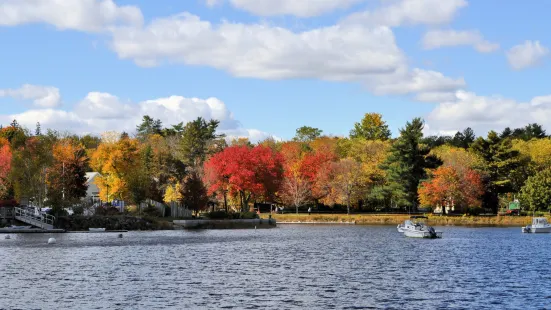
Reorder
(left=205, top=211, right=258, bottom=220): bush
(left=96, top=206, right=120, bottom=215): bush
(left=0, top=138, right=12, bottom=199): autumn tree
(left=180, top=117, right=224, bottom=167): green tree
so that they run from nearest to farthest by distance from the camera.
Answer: (left=96, top=206, right=120, bottom=215): bush → (left=0, top=138, right=12, bottom=199): autumn tree → (left=205, top=211, right=258, bottom=220): bush → (left=180, top=117, right=224, bottom=167): green tree

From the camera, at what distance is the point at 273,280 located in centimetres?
4759

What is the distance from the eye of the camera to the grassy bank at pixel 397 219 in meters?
123

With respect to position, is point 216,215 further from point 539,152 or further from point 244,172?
point 539,152

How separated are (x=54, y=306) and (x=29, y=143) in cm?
6263

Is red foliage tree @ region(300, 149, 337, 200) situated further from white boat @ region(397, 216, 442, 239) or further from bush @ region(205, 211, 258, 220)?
white boat @ region(397, 216, 442, 239)

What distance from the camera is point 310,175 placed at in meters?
140

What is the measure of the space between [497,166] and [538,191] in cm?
1213

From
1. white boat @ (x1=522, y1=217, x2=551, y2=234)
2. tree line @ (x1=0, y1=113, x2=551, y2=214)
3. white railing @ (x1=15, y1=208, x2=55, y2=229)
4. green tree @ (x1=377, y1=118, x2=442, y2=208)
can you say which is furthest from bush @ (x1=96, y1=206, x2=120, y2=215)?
white boat @ (x1=522, y1=217, x2=551, y2=234)

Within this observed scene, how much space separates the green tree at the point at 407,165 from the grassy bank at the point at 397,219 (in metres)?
4.52

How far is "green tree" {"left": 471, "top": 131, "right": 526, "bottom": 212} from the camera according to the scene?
132 m

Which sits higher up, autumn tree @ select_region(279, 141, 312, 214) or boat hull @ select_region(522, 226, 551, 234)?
autumn tree @ select_region(279, 141, 312, 214)

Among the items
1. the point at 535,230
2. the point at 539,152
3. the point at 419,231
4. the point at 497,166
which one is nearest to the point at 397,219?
the point at 497,166

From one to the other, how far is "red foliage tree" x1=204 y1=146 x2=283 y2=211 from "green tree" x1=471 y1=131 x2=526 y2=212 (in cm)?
4210

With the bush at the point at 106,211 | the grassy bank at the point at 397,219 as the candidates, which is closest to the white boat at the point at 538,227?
the grassy bank at the point at 397,219
